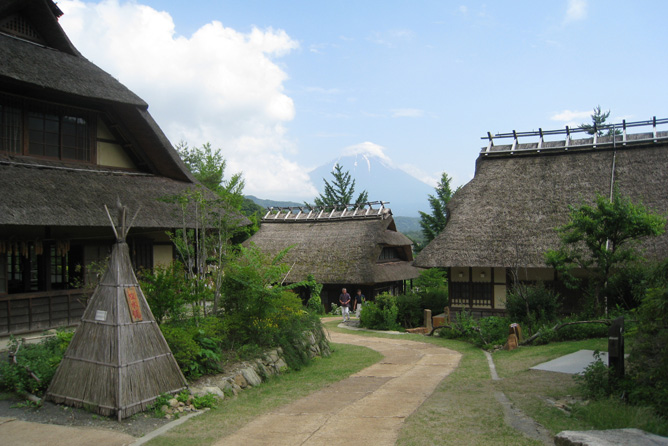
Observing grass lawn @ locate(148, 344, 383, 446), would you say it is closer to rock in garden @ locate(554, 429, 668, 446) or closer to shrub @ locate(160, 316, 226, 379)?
shrub @ locate(160, 316, 226, 379)

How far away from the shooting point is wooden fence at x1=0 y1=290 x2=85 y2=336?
1187 cm

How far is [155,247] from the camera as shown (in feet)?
52.8

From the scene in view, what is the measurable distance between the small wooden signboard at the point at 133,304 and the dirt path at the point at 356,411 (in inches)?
93.9

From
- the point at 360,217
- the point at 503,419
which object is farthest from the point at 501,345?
the point at 360,217

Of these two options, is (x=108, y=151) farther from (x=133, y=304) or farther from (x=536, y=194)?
(x=536, y=194)

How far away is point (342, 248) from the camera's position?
28.4m

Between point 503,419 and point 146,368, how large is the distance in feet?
16.9

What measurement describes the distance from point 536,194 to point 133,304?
1668cm

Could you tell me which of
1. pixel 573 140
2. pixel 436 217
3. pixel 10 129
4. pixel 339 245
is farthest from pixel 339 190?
pixel 10 129

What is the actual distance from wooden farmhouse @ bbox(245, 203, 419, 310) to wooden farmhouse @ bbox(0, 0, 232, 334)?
37.2 feet

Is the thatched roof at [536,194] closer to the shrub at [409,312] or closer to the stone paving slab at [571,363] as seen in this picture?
the shrub at [409,312]

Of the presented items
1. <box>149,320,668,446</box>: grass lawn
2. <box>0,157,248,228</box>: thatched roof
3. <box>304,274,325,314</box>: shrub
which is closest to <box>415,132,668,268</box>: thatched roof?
<box>149,320,668,446</box>: grass lawn

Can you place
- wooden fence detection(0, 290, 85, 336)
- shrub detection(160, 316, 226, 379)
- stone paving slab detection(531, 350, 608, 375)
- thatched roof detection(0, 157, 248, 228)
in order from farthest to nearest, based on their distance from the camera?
wooden fence detection(0, 290, 85, 336), thatched roof detection(0, 157, 248, 228), stone paving slab detection(531, 350, 608, 375), shrub detection(160, 316, 226, 379)

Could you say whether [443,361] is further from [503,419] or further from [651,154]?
[651,154]
